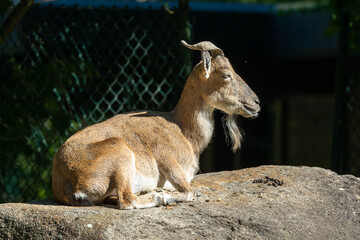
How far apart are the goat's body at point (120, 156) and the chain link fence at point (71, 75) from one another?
4.85 ft

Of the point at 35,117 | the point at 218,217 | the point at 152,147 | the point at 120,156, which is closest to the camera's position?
the point at 218,217

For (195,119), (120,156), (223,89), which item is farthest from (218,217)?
(223,89)

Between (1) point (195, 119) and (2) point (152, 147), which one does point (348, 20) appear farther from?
(2) point (152, 147)

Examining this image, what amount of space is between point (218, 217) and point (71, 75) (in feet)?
10.3

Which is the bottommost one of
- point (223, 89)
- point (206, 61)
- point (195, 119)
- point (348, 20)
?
point (195, 119)

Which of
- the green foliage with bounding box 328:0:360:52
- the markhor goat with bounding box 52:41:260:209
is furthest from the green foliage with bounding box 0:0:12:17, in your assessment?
the green foliage with bounding box 328:0:360:52

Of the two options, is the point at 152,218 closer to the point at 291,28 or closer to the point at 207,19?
the point at 207,19

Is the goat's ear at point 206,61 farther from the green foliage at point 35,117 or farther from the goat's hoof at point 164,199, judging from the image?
the green foliage at point 35,117

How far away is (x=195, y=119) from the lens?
5.62m

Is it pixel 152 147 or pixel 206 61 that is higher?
pixel 206 61

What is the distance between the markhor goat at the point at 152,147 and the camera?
4.82 meters

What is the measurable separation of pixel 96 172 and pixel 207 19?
522cm

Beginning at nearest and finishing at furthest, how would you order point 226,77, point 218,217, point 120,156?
point 218,217, point 120,156, point 226,77

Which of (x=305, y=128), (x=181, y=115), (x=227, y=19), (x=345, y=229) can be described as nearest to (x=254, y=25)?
(x=227, y=19)
